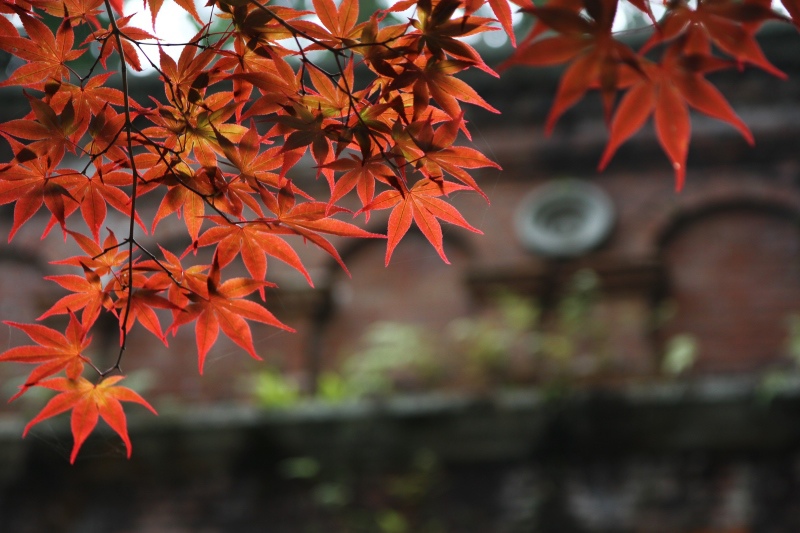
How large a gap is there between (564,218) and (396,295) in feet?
4.19

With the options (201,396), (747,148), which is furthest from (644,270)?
(201,396)

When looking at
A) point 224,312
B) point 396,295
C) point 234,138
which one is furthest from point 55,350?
point 396,295

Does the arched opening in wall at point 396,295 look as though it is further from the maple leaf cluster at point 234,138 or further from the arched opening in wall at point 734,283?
the maple leaf cluster at point 234,138

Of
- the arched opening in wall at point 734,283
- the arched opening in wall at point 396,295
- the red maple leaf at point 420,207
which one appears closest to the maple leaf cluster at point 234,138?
the red maple leaf at point 420,207

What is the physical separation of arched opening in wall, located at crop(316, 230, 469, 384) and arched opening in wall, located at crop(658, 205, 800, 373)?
4.60ft

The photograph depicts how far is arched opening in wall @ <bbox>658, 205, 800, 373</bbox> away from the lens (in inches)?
213

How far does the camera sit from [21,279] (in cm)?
650

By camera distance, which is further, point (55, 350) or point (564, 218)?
point (564, 218)

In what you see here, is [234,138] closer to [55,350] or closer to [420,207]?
[420,207]

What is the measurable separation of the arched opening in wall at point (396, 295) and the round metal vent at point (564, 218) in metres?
0.50

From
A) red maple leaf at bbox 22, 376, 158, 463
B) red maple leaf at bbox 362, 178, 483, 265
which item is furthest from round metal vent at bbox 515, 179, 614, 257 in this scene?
red maple leaf at bbox 22, 376, 158, 463

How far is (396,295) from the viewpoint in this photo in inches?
237

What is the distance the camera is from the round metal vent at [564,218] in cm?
579

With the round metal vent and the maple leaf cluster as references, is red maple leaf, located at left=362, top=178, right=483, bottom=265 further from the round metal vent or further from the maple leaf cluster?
the round metal vent
